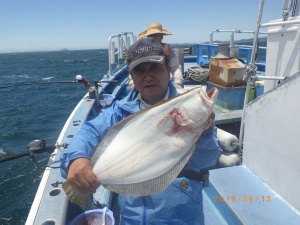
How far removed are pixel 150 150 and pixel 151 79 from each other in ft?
2.06

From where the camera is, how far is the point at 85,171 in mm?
1568

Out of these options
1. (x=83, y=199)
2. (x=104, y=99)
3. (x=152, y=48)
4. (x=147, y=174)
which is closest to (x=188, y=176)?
(x=147, y=174)

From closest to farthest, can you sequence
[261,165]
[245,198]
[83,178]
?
[83,178], [245,198], [261,165]

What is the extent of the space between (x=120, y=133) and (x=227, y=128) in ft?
13.0

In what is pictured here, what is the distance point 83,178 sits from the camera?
156cm

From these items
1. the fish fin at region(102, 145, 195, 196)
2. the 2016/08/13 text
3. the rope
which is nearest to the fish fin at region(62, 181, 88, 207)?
the fish fin at region(102, 145, 195, 196)

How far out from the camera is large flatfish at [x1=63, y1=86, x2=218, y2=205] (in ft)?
5.25

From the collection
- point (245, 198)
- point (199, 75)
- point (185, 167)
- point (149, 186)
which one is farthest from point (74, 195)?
point (199, 75)

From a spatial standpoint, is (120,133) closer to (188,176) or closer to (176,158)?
(176,158)

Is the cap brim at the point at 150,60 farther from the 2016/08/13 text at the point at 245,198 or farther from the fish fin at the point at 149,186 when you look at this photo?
the 2016/08/13 text at the point at 245,198

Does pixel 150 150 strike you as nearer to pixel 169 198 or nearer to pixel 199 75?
pixel 169 198

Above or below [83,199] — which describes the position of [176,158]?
above

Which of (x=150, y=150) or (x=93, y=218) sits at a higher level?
(x=150, y=150)

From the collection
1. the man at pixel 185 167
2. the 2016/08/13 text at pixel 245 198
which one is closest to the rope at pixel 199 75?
the 2016/08/13 text at pixel 245 198
